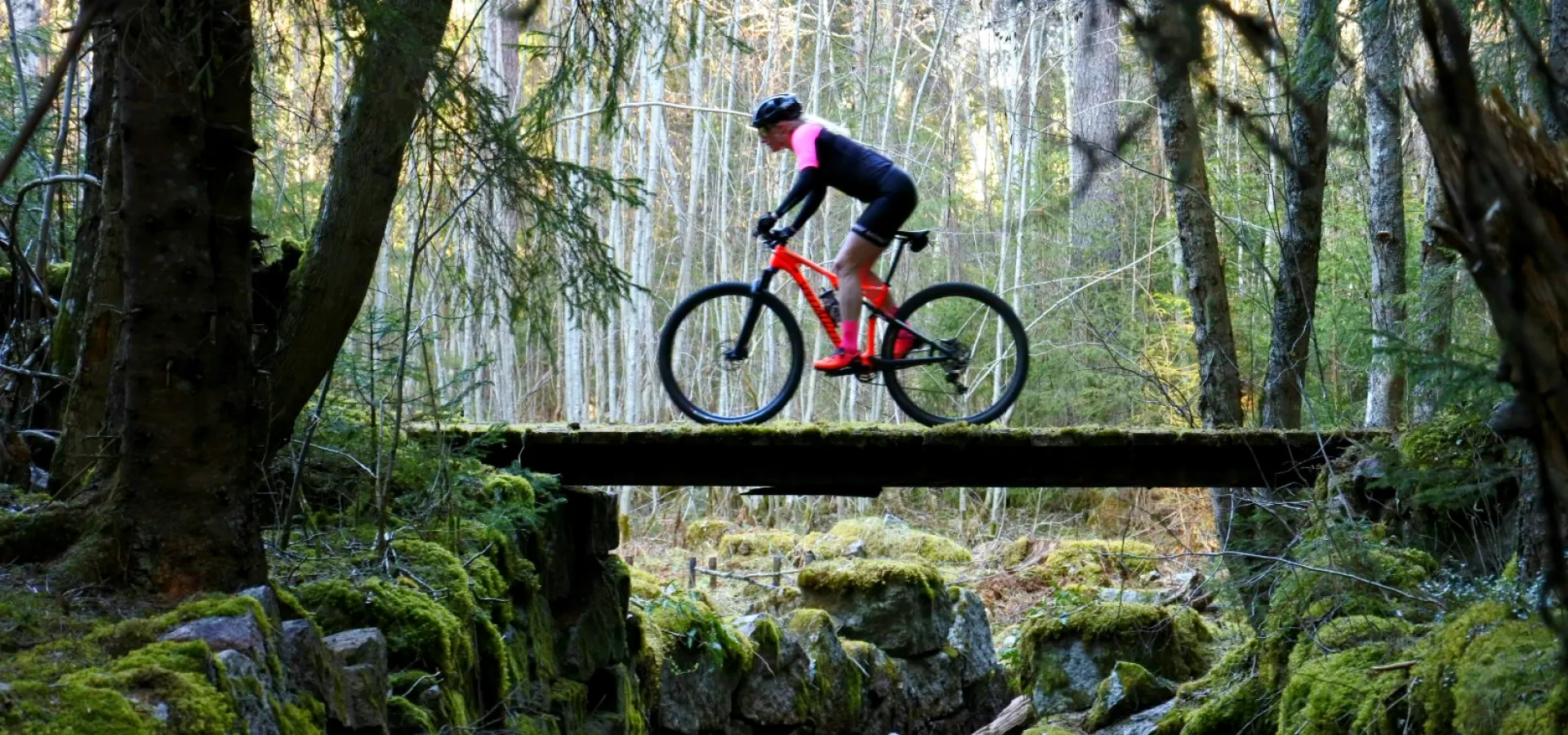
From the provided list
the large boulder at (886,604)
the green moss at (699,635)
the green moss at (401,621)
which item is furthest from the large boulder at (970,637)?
the green moss at (401,621)

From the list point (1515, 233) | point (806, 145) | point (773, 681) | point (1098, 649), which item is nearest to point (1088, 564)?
point (1098, 649)

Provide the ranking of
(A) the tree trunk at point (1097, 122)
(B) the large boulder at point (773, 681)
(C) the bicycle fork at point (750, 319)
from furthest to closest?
(A) the tree trunk at point (1097, 122), (B) the large boulder at point (773, 681), (C) the bicycle fork at point (750, 319)

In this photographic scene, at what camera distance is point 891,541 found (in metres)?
11.6

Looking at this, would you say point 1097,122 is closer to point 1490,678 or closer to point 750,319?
point 750,319

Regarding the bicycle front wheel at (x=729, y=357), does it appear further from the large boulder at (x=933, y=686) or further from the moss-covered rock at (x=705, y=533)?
the large boulder at (x=933, y=686)

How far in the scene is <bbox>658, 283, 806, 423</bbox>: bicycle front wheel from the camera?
604 centimetres

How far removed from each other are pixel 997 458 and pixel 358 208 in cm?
357

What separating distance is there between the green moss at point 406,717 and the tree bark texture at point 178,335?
1.97ft

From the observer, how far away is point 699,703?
7.71m

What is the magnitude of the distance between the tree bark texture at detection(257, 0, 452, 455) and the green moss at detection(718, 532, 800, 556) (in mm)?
7076

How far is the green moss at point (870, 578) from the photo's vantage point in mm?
9250

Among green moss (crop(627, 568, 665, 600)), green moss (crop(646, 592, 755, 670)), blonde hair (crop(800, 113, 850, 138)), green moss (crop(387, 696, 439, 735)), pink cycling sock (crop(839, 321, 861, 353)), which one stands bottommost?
green moss (crop(646, 592, 755, 670))

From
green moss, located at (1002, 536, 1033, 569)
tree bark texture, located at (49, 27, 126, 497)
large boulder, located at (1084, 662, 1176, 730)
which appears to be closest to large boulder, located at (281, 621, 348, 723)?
tree bark texture, located at (49, 27, 126, 497)

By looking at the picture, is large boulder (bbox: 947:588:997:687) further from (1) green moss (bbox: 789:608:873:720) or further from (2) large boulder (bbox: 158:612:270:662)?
(2) large boulder (bbox: 158:612:270:662)
